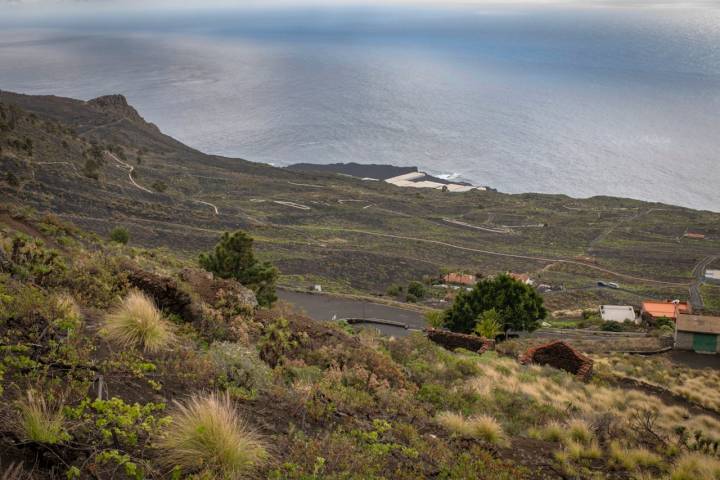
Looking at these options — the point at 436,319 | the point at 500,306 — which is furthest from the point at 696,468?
the point at 436,319

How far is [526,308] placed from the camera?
976 inches

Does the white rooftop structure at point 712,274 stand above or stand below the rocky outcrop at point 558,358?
below

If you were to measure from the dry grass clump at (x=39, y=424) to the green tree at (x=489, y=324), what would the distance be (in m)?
18.2

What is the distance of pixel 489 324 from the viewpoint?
21.8 m

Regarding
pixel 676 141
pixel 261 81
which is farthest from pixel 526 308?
pixel 261 81

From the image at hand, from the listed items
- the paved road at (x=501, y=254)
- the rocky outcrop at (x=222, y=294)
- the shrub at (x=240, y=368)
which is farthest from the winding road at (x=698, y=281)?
the shrub at (x=240, y=368)

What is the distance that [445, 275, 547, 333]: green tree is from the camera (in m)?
23.8

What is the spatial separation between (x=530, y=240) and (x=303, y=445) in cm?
5910

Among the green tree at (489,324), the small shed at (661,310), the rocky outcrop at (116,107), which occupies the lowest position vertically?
the small shed at (661,310)

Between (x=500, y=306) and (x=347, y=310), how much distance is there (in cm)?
772

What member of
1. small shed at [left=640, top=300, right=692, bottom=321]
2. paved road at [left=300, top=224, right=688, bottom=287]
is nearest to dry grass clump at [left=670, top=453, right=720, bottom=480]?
small shed at [left=640, top=300, right=692, bottom=321]

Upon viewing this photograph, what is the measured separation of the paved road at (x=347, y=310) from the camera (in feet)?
88.8

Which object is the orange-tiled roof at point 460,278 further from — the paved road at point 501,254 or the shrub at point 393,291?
the paved road at point 501,254

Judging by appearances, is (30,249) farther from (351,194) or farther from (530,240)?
(351,194)
